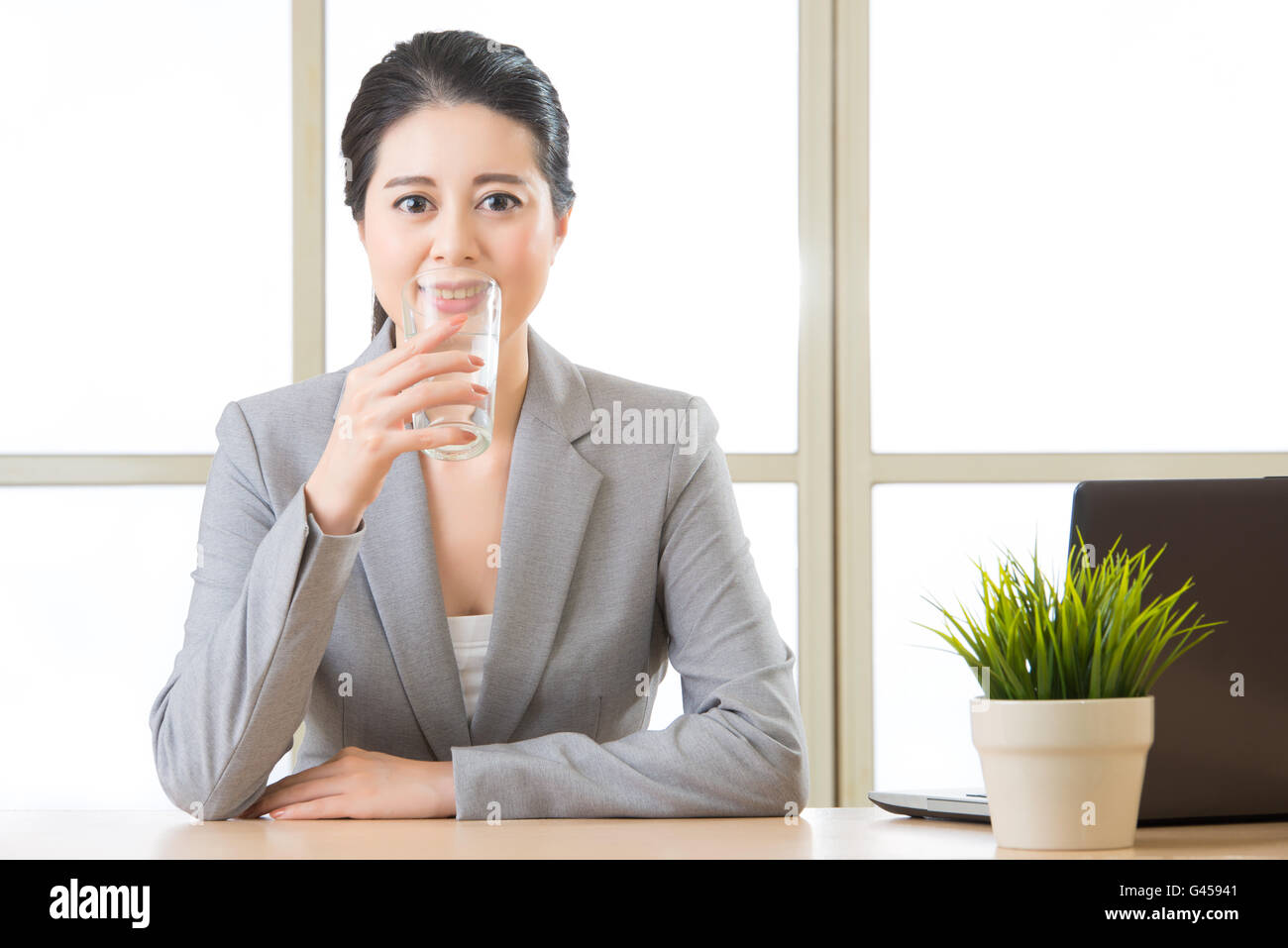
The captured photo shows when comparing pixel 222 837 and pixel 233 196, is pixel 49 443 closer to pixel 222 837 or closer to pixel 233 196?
pixel 233 196

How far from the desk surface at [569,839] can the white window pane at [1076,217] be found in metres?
2.03

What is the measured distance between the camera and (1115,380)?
9.91 ft

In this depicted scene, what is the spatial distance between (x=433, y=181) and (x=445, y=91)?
136 mm

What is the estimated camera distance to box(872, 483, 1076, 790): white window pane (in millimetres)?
2957

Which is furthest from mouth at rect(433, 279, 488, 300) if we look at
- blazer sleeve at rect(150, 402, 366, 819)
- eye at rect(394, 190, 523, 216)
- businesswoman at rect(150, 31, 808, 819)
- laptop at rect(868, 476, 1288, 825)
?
laptop at rect(868, 476, 1288, 825)

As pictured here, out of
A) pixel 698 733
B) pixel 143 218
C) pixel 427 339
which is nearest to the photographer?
pixel 427 339

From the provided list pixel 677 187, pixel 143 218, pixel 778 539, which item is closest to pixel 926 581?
pixel 778 539

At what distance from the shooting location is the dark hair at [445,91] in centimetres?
155

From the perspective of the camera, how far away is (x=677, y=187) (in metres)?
3.00

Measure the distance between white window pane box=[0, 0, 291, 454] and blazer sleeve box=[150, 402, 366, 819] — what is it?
1.74 m

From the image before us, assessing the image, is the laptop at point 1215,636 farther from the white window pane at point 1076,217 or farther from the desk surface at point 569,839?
the white window pane at point 1076,217

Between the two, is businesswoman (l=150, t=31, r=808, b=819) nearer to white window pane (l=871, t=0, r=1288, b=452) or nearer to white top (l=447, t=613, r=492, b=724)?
white top (l=447, t=613, r=492, b=724)

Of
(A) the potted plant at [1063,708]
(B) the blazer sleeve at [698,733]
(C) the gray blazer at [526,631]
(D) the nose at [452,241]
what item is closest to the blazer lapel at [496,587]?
(C) the gray blazer at [526,631]

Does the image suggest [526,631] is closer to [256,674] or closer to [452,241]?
[256,674]
